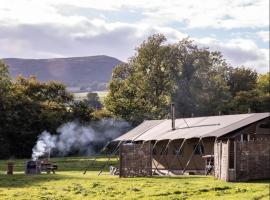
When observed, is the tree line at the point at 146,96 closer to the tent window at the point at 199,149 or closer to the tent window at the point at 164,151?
the tent window at the point at 164,151

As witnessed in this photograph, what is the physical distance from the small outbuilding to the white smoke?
62.3 feet

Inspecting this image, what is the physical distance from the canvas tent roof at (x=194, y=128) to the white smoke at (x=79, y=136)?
1942cm

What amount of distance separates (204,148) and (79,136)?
3041cm

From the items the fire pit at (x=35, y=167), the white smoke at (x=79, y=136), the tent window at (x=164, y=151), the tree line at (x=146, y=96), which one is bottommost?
the fire pit at (x=35, y=167)

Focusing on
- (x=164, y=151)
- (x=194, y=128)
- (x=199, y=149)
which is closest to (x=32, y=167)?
(x=164, y=151)

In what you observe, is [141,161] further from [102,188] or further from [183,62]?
[183,62]

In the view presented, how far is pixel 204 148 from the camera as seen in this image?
38.6 metres

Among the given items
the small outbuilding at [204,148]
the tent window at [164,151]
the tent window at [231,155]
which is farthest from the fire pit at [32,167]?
the tent window at [231,155]

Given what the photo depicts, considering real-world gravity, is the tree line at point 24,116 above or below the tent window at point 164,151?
above

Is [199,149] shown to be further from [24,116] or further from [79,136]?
[24,116]

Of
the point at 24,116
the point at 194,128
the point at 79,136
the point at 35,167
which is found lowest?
the point at 35,167

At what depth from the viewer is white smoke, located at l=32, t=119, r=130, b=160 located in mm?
64562

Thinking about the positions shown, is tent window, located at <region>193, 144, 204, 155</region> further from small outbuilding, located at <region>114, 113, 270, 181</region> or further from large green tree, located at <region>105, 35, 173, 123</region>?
large green tree, located at <region>105, 35, 173, 123</region>

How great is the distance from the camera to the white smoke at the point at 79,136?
6456 cm
